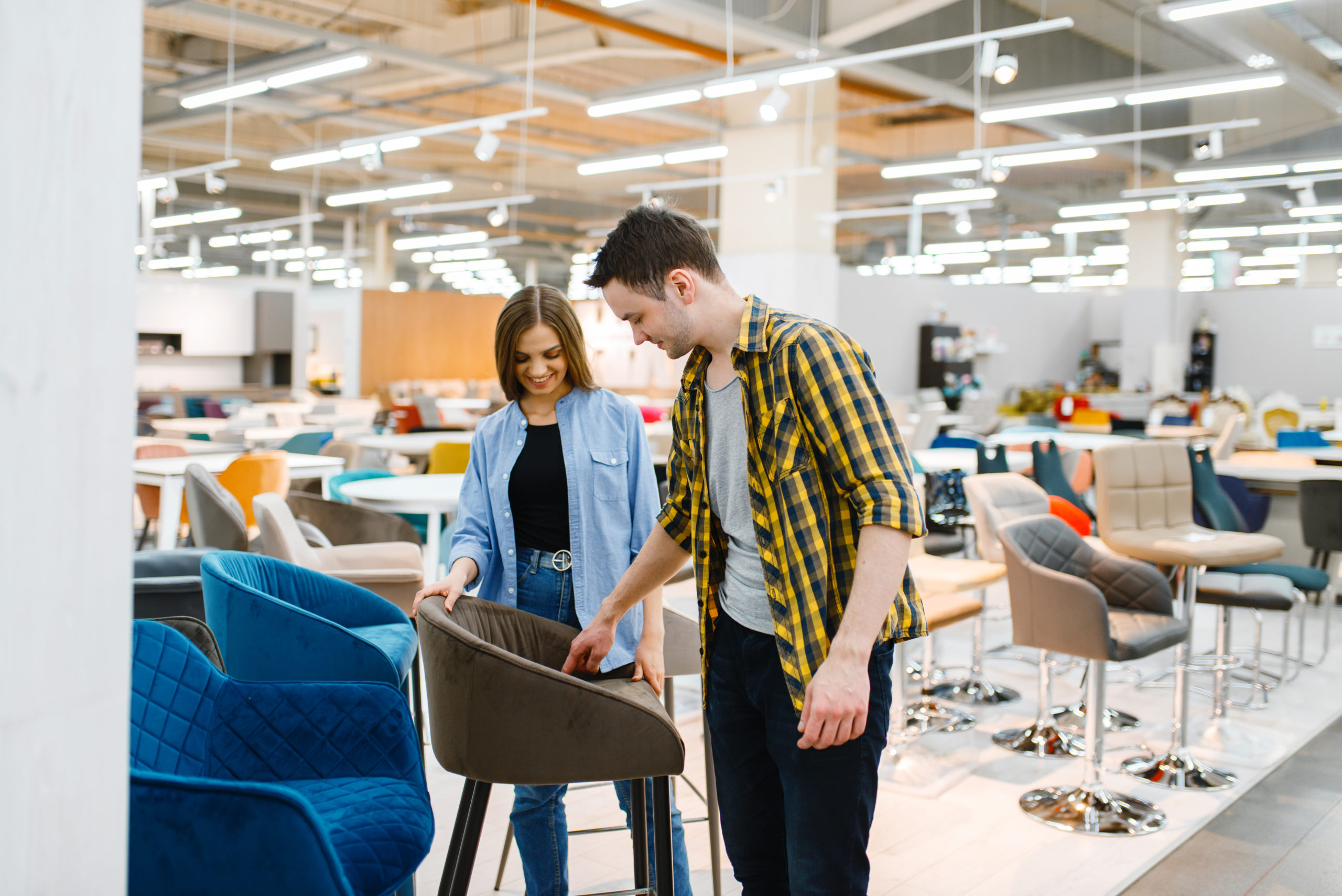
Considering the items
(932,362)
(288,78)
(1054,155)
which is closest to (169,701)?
(288,78)

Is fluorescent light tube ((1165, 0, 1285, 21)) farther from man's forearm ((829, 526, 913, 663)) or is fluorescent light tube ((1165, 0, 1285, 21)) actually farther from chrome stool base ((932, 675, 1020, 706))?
man's forearm ((829, 526, 913, 663))

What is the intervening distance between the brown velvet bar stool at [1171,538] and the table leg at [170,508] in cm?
413

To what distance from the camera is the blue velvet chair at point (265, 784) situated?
4.44ft

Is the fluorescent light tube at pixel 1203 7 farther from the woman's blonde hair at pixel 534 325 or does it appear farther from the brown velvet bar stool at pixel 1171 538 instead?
the woman's blonde hair at pixel 534 325

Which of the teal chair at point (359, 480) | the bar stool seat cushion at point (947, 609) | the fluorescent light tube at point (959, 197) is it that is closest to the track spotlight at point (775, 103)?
the teal chair at point (359, 480)

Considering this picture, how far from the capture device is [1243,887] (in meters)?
2.99

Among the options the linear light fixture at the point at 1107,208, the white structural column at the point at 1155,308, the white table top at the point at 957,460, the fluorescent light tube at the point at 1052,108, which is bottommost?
the white table top at the point at 957,460

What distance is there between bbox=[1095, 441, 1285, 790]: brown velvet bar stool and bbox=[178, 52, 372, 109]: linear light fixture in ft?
22.9

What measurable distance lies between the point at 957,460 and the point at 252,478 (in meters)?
4.01

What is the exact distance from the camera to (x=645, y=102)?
403 inches

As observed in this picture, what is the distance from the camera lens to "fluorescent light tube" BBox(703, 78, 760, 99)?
8531 millimetres

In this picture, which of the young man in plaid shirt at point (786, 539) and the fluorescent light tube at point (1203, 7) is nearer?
the young man in plaid shirt at point (786, 539)

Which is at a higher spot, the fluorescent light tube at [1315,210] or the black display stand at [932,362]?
the fluorescent light tube at [1315,210]

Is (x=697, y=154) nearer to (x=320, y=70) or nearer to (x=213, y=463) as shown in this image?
(x=320, y=70)
